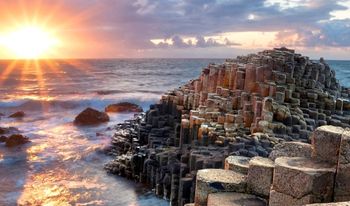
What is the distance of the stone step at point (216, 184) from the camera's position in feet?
19.4

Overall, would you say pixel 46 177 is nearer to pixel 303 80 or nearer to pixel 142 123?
pixel 142 123

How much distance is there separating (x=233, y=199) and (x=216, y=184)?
34cm

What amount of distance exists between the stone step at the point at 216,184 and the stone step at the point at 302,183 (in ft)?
2.19

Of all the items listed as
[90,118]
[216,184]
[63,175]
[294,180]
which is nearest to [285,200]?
[294,180]

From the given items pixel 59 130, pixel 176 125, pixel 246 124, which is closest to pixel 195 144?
pixel 246 124

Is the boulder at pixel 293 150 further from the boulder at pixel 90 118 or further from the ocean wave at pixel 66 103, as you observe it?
the ocean wave at pixel 66 103

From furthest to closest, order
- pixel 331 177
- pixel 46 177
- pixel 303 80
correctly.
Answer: pixel 303 80, pixel 46 177, pixel 331 177

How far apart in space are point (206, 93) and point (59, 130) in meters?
13.2

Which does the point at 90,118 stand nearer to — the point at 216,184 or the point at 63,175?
the point at 63,175

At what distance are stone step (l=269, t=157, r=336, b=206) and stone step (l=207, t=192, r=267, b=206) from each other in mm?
364

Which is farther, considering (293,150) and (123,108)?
(123,108)

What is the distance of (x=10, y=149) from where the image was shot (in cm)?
2339

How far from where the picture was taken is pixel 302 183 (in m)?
5.07

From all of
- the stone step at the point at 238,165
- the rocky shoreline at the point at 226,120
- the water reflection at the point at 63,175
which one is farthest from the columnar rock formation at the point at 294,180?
the water reflection at the point at 63,175
